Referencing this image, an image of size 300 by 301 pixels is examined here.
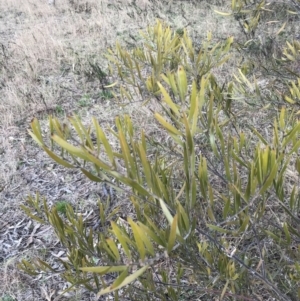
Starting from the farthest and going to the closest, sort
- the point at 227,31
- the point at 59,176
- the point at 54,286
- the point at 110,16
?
the point at 110,16 → the point at 227,31 → the point at 59,176 → the point at 54,286

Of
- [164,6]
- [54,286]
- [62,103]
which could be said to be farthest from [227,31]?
[54,286]

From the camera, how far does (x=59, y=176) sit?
2.82m

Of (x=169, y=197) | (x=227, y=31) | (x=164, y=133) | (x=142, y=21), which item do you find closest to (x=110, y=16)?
(x=142, y=21)

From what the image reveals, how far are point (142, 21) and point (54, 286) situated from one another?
449 cm

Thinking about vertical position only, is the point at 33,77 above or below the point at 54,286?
above

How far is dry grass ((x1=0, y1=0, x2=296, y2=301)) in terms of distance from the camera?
2.38 m

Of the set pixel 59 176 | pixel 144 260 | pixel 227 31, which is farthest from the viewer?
pixel 227 31

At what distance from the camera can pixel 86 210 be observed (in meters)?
2.46

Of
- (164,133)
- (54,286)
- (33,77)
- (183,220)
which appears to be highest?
(183,220)

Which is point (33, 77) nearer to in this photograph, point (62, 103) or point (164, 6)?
point (62, 103)

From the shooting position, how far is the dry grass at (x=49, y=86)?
2385 mm

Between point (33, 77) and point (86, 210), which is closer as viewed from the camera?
point (86, 210)

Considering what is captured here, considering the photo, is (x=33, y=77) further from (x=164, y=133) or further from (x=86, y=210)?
(x=86, y=210)

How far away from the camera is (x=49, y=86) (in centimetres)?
409
